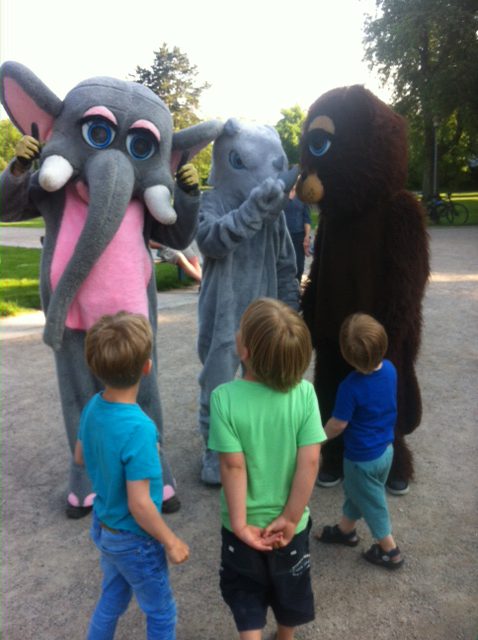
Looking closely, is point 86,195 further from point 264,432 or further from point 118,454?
point 264,432

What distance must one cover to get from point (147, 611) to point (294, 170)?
2015mm

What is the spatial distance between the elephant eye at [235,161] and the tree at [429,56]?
15064 mm

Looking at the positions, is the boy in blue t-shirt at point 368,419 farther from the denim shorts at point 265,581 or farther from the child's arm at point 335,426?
the denim shorts at point 265,581

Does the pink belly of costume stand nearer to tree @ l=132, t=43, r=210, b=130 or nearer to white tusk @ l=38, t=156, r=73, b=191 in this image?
white tusk @ l=38, t=156, r=73, b=191

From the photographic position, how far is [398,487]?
294 cm

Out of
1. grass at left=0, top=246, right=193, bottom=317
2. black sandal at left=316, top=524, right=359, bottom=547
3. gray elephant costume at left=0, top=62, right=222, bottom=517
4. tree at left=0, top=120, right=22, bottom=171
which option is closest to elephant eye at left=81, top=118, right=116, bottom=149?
gray elephant costume at left=0, top=62, right=222, bottom=517

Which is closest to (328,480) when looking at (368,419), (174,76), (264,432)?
(368,419)

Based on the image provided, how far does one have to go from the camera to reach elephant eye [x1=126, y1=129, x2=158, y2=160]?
8.32ft

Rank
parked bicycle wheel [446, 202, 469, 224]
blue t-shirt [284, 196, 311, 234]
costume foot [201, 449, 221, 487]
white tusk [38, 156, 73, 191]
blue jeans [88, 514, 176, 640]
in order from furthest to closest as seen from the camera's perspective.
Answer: parked bicycle wheel [446, 202, 469, 224] → blue t-shirt [284, 196, 311, 234] → costume foot [201, 449, 221, 487] → white tusk [38, 156, 73, 191] → blue jeans [88, 514, 176, 640]

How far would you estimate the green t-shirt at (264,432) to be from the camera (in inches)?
66.2

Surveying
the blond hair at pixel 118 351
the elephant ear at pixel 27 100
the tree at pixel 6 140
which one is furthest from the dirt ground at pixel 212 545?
the tree at pixel 6 140

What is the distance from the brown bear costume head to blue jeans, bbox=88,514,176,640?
168 cm

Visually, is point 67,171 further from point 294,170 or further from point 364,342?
point 364,342

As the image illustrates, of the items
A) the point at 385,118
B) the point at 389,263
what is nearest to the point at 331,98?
the point at 385,118
